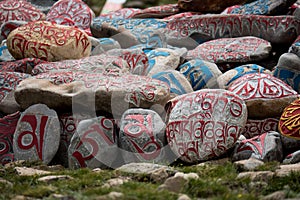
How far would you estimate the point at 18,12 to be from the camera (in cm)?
1264

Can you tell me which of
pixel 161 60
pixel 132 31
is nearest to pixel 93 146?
pixel 161 60

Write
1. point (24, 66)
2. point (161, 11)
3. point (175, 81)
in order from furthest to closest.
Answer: point (161, 11), point (24, 66), point (175, 81)

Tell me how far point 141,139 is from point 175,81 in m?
1.65

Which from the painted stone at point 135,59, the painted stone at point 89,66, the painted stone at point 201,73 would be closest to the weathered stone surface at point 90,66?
the painted stone at point 89,66

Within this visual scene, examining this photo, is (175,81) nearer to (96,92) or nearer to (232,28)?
(96,92)

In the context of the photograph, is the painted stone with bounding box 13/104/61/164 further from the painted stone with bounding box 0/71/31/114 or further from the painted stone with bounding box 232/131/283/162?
the painted stone with bounding box 232/131/283/162

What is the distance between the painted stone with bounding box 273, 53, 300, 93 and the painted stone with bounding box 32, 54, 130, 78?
179cm

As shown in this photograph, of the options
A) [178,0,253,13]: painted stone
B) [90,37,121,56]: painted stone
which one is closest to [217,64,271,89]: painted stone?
[90,37,121,56]: painted stone

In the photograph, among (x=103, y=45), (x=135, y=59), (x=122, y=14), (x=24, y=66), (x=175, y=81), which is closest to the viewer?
(x=175, y=81)

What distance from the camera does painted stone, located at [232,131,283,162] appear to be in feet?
21.7

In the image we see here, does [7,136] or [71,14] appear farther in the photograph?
[71,14]

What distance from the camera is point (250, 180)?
521cm

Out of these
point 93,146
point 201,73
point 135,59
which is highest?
point 135,59

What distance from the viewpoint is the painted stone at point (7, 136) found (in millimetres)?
7387
